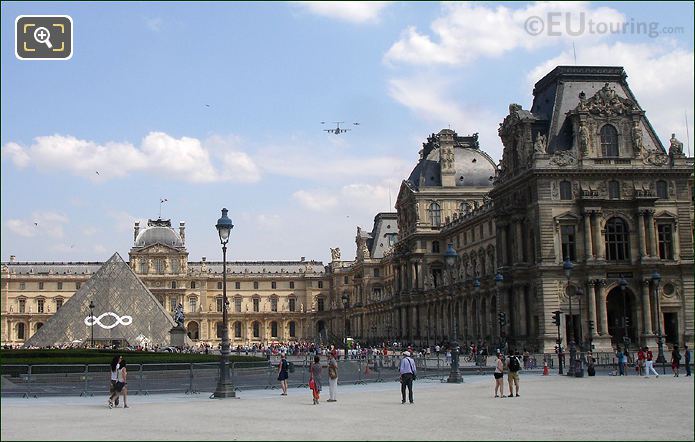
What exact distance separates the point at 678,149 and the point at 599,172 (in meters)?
5.78

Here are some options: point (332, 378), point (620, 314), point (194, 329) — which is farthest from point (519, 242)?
point (194, 329)

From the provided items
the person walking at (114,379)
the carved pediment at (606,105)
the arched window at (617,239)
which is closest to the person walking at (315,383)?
the person walking at (114,379)

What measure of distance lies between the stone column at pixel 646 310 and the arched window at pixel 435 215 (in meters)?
35.1

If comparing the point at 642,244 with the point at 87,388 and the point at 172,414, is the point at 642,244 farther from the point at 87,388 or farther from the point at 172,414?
the point at 172,414

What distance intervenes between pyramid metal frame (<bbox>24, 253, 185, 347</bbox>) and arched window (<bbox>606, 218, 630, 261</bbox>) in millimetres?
35751

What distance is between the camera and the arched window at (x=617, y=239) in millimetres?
54750

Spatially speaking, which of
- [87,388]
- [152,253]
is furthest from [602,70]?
[152,253]

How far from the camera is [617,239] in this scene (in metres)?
54.9

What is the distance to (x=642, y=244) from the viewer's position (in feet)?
177

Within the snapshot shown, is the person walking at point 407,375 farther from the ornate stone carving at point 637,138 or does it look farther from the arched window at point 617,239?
the ornate stone carving at point 637,138

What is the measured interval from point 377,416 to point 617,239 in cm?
4013

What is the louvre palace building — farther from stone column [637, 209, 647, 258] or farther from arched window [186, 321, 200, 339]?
arched window [186, 321, 200, 339]

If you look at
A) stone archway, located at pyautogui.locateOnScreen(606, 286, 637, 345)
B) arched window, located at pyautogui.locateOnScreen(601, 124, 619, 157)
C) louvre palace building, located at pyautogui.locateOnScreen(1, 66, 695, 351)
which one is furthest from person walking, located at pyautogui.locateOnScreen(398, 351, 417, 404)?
arched window, located at pyautogui.locateOnScreen(601, 124, 619, 157)

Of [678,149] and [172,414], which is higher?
[678,149]
